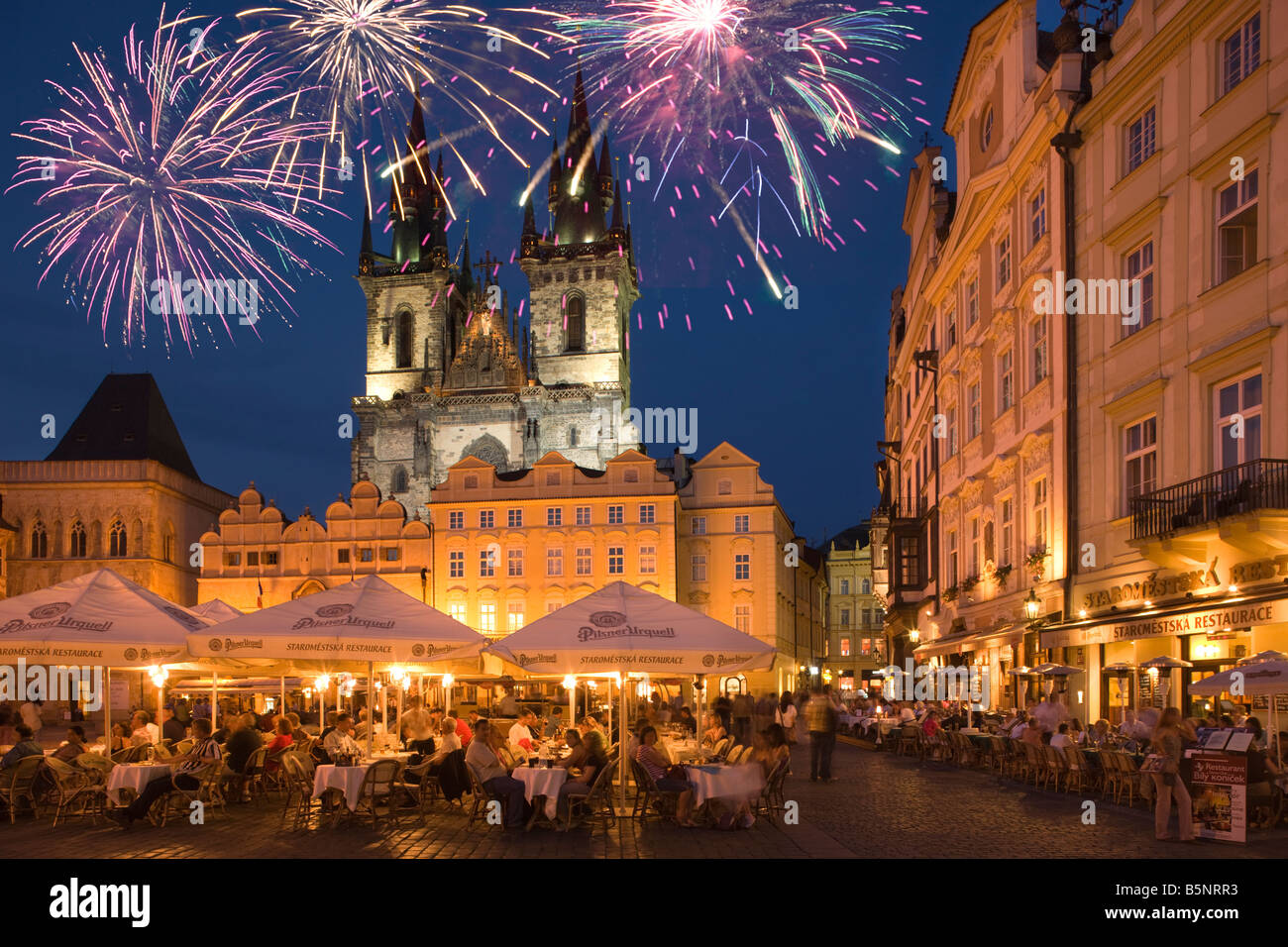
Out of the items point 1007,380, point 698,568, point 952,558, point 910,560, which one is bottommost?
point 698,568

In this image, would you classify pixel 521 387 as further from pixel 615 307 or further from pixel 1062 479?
pixel 1062 479

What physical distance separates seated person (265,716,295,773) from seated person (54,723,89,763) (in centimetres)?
233

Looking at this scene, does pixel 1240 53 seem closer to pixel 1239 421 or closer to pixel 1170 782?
pixel 1239 421

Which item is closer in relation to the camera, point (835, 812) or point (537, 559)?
point (835, 812)

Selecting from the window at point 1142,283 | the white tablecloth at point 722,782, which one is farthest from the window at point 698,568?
the white tablecloth at point 722,782

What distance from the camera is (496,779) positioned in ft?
46.3

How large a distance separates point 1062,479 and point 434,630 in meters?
12.8

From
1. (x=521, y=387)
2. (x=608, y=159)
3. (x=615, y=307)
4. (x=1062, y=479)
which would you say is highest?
(x=608, y=159)

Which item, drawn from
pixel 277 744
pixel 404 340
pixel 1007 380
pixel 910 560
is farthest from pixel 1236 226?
pixel 404 340

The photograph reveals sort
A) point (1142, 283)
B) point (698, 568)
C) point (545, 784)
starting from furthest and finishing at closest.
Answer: point (698, 568) → point (1142, 283) → point (545, 784)

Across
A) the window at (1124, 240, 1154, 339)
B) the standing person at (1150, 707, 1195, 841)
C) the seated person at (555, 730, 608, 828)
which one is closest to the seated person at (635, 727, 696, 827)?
the seated person at (555, 730, 608, 828)

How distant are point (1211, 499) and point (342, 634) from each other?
1154 centimetres
